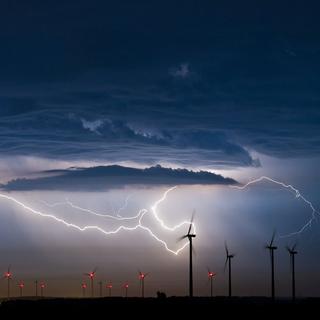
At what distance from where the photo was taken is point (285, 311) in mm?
132500

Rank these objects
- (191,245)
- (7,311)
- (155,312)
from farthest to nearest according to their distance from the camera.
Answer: (191,245), (7,311), (155,312)

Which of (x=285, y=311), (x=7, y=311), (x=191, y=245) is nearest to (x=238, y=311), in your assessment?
(x=285, y=311)

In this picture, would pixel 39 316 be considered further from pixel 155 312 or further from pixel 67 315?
pixel 155 312

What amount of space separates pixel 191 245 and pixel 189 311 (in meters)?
65.9

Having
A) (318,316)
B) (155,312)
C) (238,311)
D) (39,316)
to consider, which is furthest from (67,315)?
(318,316)

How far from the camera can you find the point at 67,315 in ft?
416

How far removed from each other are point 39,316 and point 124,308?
→ 1978cm

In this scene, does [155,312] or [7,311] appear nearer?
[155,312]

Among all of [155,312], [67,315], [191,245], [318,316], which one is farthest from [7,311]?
[191,245]

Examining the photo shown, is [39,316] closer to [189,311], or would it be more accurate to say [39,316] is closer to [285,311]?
[189,311]

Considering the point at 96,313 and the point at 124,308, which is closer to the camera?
the point at 96,313

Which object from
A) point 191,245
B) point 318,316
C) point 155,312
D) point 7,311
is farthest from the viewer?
point 191,245

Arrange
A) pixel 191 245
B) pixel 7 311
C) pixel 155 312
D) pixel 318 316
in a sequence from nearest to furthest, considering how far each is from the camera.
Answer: pixel 318 316, pixel 155 312, pixel 7 311, pixel 191 245

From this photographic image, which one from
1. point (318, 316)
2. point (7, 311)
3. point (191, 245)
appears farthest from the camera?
point (191, 245)
